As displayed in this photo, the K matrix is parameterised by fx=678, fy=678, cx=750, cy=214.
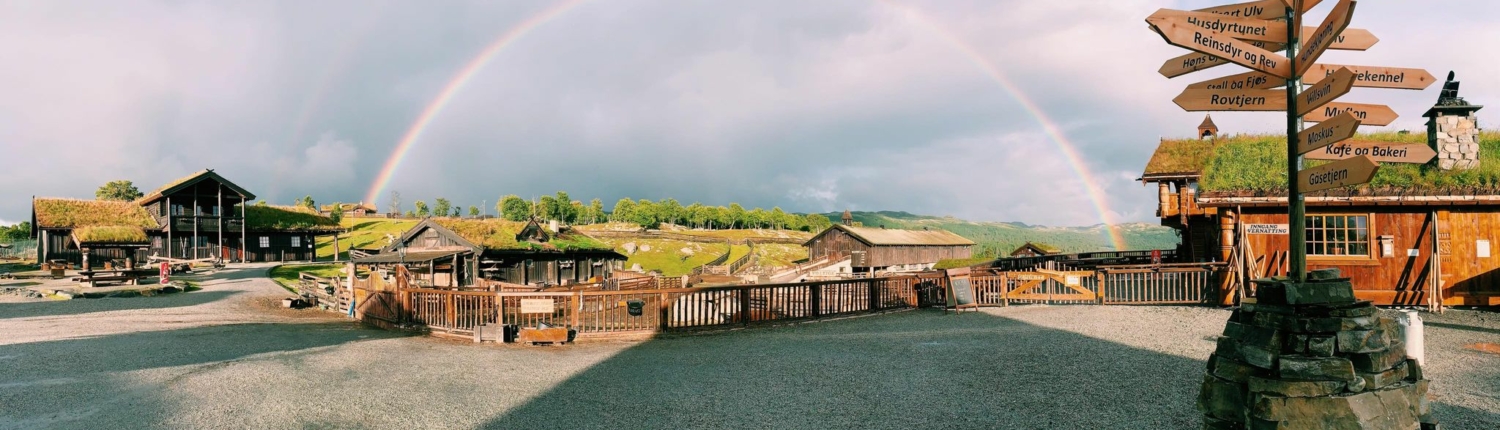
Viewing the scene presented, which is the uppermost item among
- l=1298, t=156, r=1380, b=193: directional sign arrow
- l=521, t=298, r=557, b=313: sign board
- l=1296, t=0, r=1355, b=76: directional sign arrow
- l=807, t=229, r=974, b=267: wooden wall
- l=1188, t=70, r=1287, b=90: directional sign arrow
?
l=1296, t=0, r=1355, b=76: directional sign arrow

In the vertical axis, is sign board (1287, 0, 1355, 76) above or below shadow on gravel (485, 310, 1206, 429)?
above

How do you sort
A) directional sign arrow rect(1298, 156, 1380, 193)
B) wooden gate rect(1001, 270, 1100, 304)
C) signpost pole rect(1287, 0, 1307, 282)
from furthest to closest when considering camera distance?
wooden gate rect(1001, 270, 1100, 304) → signpost pole rect(1287, 0, 1307, 282) → directional sign arrow rect(1298, 156, 1380, 193)

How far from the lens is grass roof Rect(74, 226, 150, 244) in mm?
44188

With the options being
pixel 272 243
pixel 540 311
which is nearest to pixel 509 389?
pixel 540 311

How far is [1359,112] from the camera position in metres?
5.58

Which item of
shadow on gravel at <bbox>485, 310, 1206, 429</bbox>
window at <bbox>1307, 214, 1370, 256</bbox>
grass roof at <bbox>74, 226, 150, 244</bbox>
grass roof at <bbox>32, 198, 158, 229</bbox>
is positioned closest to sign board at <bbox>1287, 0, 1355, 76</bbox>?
shadow on gravel at <bbox>485, 310, 1206, 429</bbox>

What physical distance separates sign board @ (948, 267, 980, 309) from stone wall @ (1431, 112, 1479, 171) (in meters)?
13.4

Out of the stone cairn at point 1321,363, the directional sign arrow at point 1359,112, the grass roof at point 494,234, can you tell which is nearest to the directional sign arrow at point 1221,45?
the directional sign arrow at point 1359,112

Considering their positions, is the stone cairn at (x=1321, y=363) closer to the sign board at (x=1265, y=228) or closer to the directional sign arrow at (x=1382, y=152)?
the directional sign arrow at (x=1382, y=152)

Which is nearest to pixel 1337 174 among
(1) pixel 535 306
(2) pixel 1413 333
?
(2) pixel 1413 333

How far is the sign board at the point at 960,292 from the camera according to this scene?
19062 millimetres

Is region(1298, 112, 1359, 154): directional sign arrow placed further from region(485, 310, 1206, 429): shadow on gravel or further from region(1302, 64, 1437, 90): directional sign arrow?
region(485, 310, 1206, 429): shadow on gravel

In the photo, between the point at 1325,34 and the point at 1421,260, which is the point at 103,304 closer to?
the point at 1325,34

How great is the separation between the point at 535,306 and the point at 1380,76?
14.2m
